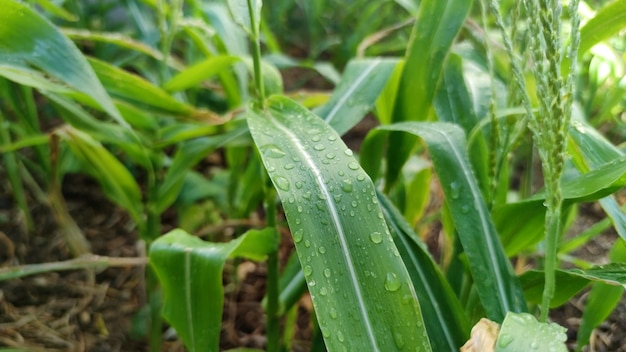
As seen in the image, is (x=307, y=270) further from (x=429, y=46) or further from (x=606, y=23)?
(x=606, y=23)

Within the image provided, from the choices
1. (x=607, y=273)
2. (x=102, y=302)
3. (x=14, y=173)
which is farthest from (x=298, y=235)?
(x=14, y=173)

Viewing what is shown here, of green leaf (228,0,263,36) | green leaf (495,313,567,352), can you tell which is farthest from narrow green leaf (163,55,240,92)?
green leaf (495,313,567,352)

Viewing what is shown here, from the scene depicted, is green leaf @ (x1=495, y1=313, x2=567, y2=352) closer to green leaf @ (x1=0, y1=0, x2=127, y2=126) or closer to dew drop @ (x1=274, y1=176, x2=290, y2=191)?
dew drop @ (x1=274, y1=176, x2=290, y2=191)

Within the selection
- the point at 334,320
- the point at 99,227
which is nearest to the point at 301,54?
the point at 99,227

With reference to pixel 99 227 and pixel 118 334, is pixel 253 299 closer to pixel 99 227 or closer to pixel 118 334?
pixel 118 334

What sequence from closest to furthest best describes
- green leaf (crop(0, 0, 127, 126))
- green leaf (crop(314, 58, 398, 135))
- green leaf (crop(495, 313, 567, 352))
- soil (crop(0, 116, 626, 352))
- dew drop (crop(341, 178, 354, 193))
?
1. green leaf (crop(495, 313, 567, 352))
2. dew drop (crop(341, 178, 354, 193))
3. green leaf (crop(0, 0, 127, 126))
4. green leaf (crop(314, 58, 398, 135))
5. soil (crop(0, 116, 626, 352))

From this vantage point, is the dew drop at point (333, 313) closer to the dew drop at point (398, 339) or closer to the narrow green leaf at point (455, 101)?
the dew drop at point (398, 339)
